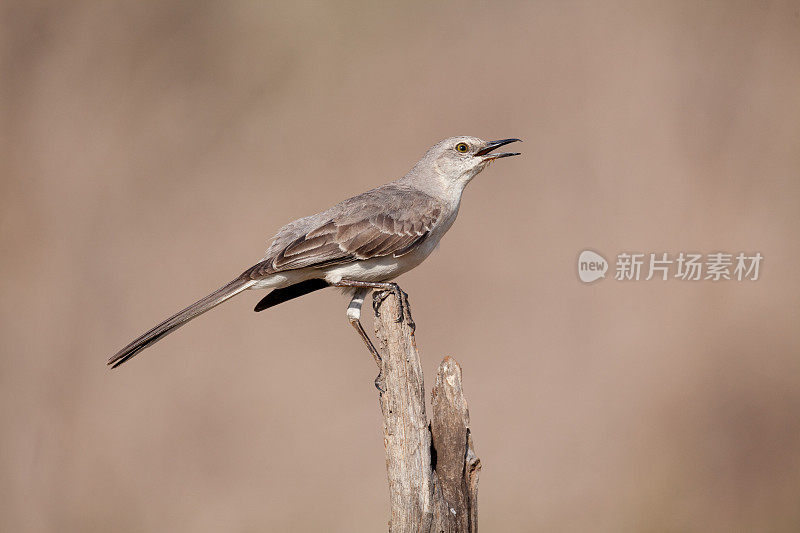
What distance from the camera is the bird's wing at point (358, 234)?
5.04 metres

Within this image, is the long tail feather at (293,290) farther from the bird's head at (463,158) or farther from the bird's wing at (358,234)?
the bird's head at (463,158)

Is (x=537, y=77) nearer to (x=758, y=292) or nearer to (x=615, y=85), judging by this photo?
(x=615, y=85)

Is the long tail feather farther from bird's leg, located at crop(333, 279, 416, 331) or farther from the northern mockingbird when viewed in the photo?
bird's leg, located at crop(333, 279, 416, 331)

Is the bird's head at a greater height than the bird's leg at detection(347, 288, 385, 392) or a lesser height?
greater

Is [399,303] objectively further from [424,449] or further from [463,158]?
[463,158]

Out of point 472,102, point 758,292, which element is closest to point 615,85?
point 472,102

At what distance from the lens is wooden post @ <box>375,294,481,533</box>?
4.08 metres

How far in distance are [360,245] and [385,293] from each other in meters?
0.36

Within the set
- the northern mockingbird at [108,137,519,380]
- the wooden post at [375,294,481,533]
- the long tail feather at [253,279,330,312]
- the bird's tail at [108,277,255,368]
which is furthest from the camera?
the long tail feather at [253,279,330,312]

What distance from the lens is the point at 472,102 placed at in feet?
30.6

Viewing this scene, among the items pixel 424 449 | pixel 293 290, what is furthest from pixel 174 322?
pixel 424 449

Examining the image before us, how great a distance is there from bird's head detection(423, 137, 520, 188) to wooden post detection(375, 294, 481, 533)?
174cm

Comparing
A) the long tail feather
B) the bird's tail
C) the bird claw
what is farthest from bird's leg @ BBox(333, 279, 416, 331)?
the bird's tail

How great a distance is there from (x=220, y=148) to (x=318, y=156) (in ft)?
3.87
